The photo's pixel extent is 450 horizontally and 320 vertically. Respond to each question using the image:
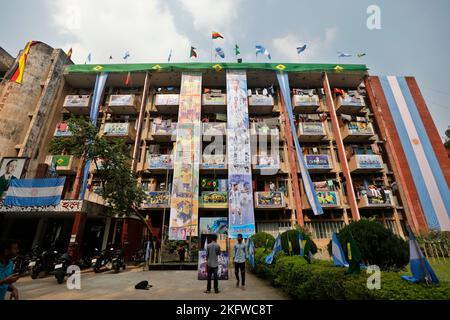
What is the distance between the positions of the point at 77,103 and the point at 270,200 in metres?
20.5

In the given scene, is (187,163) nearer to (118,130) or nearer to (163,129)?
(163,129)

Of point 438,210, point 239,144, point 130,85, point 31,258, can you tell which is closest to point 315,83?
point 239,144

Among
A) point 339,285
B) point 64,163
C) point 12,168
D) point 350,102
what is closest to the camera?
point 339,285

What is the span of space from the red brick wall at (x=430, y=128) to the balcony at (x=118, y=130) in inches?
1062

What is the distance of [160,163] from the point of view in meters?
18.8

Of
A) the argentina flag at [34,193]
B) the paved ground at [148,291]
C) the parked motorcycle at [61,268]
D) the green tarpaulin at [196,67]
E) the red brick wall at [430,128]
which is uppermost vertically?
the green tarpaulin at [196,67]

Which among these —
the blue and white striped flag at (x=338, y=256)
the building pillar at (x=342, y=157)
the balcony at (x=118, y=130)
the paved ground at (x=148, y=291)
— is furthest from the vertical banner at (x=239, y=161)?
the blue and white striped flag at (x=338, y=256)

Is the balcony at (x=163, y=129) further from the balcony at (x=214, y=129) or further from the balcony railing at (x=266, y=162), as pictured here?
the balcony railing at (x=266, y=162)

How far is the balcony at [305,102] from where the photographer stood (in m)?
21.5

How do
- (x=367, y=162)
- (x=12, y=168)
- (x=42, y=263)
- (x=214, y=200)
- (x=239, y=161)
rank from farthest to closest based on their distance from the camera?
(x=367, y=162) < (x=239, y=161) < (x=214, y=200) < (x=12, y=168) < (x=42, y=263)

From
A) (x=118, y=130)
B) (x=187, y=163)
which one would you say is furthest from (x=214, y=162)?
(x=118, y=130)

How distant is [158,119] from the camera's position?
821 inches
